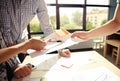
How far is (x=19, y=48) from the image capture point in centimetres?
78

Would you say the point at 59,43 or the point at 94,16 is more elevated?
the point at 94,16

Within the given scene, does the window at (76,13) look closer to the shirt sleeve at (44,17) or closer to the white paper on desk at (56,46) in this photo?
the shirt sleeve at (44,17)

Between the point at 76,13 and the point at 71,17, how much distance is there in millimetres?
208

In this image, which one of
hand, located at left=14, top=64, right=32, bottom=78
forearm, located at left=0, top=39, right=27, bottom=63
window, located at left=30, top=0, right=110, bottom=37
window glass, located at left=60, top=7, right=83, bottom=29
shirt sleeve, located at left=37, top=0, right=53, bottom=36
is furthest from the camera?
window glass, located at left=60, top=7, right=83, bottom=29

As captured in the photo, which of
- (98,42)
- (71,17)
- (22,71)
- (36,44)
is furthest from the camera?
(98,42)

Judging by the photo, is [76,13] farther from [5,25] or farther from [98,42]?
[5,25]

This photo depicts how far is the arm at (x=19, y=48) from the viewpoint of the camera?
2.39ft

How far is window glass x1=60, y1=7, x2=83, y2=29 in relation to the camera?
169 inches

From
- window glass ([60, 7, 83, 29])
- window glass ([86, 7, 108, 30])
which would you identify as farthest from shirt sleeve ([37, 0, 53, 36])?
window glass ([86, 7, 108, 30])

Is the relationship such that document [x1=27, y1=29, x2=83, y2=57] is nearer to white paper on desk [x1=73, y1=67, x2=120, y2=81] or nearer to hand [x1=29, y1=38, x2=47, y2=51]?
hand [x1=29, y1=38, x2=47, y2=51]

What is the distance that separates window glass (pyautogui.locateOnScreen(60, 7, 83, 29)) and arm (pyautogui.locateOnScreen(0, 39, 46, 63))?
348cm

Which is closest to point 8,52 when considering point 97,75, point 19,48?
point 19,48

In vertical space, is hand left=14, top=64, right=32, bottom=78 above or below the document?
below

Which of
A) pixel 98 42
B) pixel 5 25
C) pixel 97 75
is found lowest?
pixel 98 42
